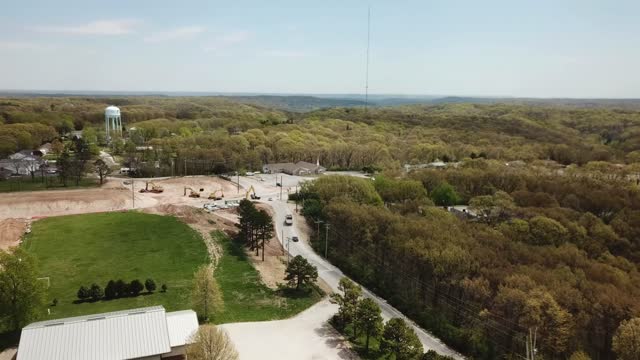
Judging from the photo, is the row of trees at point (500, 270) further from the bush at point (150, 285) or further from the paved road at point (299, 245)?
the bush at point (150, 285)

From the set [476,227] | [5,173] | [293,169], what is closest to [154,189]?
[5,173]

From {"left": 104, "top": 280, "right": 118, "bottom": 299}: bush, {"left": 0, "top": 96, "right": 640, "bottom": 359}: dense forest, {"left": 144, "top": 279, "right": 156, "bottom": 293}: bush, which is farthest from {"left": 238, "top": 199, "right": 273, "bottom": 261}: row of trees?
{"left": 104, "top": 280, "right": 118, "bottom": 299}: bush

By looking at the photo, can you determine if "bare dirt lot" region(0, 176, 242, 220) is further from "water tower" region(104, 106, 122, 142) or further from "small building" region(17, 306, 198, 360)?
"water tower" region(104, 106, 122, 142)

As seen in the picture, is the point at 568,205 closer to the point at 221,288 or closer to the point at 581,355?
the point at 581,355

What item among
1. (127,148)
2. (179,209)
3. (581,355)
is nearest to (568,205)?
(581,355)

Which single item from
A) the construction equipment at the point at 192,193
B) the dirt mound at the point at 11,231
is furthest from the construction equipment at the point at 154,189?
the dirt mound at the point at 11,231

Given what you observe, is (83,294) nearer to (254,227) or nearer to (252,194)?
(254,227)

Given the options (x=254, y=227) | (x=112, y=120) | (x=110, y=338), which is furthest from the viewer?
(x=112, y=120)
